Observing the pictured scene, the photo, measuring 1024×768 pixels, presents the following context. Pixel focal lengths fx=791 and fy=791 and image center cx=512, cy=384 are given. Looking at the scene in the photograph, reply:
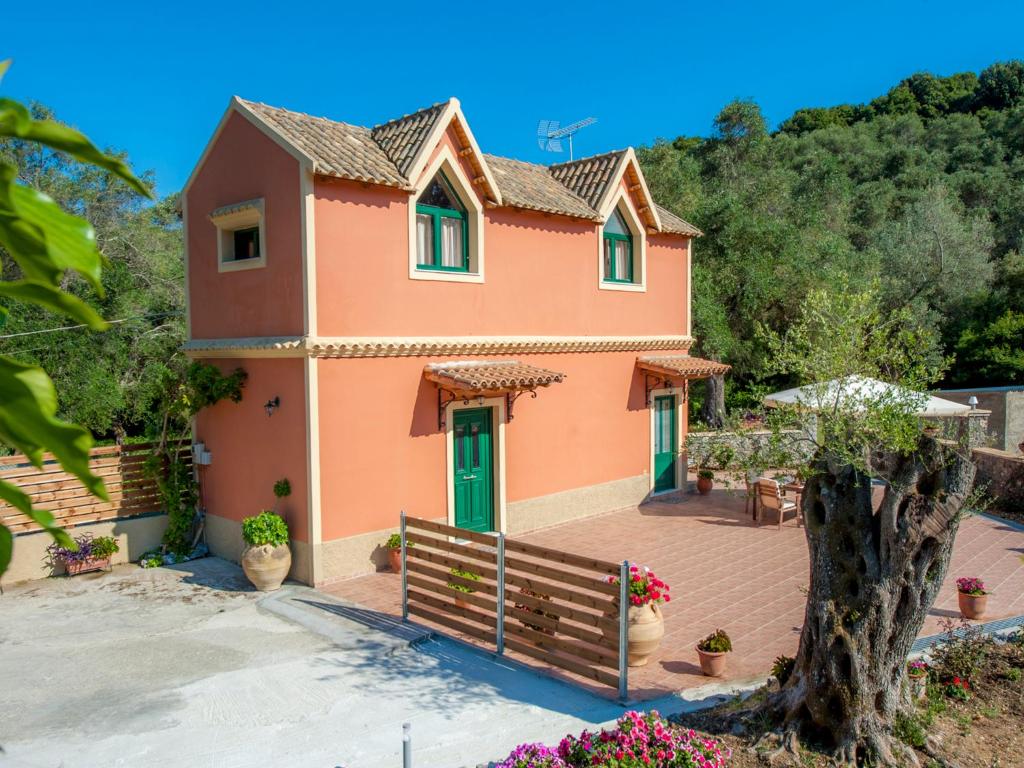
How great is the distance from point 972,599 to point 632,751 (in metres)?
7.10

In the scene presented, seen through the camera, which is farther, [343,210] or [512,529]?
[512,529]

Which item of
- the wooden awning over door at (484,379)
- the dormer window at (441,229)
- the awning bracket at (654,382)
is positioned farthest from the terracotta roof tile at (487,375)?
the awning bracket at (654,382)

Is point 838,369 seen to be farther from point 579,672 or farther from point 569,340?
point 569,340

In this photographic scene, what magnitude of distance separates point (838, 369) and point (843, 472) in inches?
45.3

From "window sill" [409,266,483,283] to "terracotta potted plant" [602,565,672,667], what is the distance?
6874mm

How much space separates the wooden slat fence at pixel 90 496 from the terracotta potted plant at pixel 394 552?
4529 mm

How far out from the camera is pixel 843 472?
713 cm

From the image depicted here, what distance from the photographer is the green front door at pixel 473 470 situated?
1491 centimetres

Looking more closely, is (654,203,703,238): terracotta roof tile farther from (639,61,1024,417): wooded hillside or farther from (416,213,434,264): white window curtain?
(416,213,434,264): white window curtain

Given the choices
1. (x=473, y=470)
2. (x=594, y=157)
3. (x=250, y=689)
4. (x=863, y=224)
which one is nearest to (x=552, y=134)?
(x=594, y=157)

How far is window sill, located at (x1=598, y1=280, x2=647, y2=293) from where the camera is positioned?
17.9 metres

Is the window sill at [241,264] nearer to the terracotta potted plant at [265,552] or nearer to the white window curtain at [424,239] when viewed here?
the white window curtain at [424,239]

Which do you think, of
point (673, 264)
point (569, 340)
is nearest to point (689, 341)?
point (673, 264)

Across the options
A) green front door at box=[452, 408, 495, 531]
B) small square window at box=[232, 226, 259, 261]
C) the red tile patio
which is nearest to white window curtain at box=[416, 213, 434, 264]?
small square window at box=[232, 226, 259, 261]
